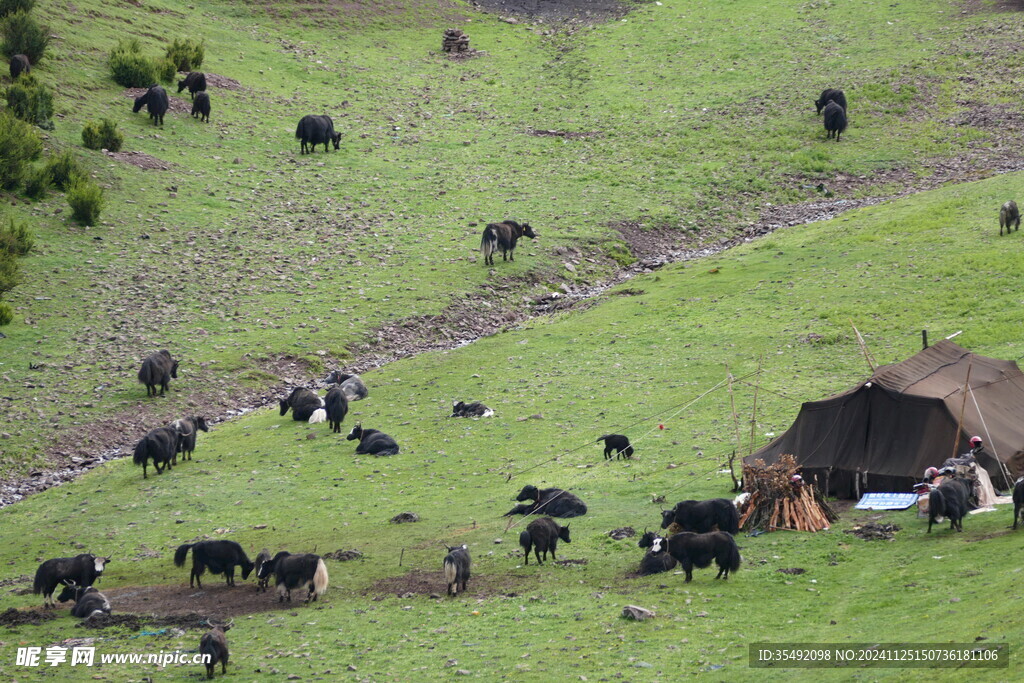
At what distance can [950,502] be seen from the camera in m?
16.9

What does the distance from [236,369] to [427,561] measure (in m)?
12.9

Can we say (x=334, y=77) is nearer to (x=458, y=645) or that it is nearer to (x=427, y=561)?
(x=427, y=561)

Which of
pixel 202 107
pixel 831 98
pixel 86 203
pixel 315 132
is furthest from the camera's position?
pixel 831 98

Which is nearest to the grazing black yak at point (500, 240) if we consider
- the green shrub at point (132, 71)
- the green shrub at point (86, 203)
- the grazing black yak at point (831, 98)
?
the green shrub at point (86, 203)

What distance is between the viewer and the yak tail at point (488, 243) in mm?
35469

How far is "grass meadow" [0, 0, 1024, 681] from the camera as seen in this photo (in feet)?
51.0

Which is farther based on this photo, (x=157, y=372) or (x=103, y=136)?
(x=103, y=136)

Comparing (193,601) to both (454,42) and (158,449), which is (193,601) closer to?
(158,449)

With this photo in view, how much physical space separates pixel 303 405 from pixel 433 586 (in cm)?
1085

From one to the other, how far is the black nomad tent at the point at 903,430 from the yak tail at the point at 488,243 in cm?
1598

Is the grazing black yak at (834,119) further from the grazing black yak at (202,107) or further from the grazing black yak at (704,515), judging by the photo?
the grazing black yak at (704,515)

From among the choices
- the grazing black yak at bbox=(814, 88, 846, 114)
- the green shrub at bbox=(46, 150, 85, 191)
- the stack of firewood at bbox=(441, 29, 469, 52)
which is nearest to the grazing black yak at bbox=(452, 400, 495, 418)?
the green shrub at bbox=(46, 150, 85, 191)

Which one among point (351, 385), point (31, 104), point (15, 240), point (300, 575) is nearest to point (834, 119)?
point (351, 385)

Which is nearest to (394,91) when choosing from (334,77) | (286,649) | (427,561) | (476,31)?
(334,77)
